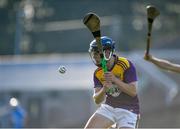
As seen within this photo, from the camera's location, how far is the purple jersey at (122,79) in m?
11.3

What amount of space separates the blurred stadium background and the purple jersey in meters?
5.93

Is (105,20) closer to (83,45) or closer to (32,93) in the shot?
(83,45)

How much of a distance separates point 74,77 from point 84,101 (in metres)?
1.00

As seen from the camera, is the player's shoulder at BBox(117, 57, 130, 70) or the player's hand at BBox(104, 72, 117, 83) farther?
the player's shoulder at BBox(117, 57, 130, 70)

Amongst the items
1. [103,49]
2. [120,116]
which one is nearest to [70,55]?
[120,116]

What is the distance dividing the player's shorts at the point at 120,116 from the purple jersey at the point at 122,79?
0.06 metres

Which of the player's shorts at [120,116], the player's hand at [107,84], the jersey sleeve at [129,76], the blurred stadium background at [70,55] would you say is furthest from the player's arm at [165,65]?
the blurred stadium background at [70,55]

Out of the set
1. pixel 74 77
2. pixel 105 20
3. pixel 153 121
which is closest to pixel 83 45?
pixel 105 20

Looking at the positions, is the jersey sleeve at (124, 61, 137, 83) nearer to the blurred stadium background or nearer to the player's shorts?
the player's shorts

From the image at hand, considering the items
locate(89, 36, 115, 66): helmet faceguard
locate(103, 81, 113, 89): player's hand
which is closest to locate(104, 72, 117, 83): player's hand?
locate(103, 81, 113, 89): player's hand

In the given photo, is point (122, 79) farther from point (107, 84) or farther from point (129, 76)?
point (107, 84)

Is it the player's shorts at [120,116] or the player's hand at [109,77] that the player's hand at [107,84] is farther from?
the player's shorts at [120,116]

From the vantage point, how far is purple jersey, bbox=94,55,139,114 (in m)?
11.3

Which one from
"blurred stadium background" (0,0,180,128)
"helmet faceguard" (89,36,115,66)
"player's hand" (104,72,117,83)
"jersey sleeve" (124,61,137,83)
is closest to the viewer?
"player's hand" (104,72,117,83)
